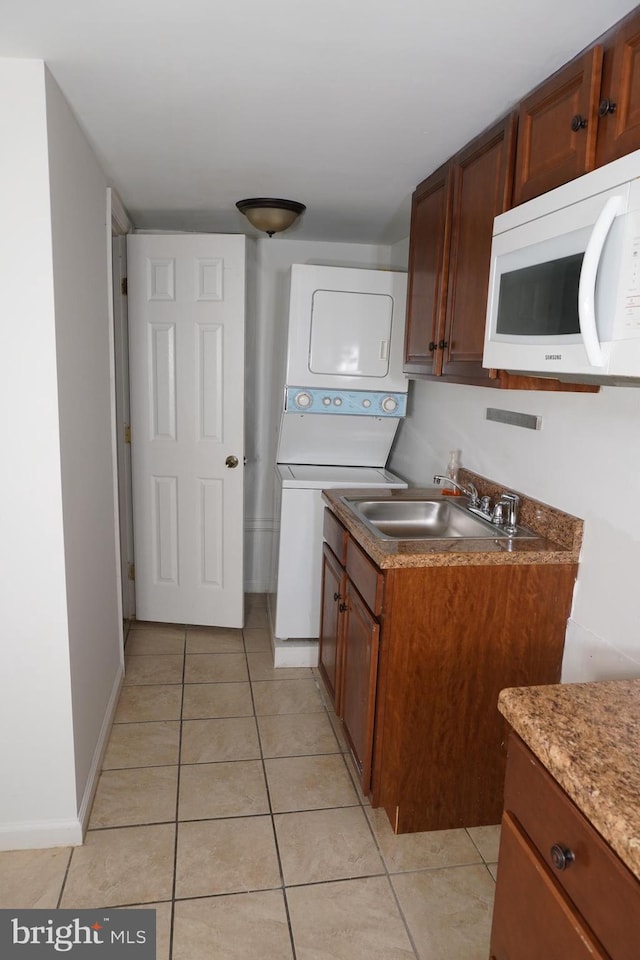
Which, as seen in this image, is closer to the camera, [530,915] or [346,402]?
[530,915]

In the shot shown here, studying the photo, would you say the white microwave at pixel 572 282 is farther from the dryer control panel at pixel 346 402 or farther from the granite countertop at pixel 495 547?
the dryer control panel at pixel 346 402

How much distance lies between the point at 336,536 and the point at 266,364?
1.61 m

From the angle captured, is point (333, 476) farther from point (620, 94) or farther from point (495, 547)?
point (620, 94)

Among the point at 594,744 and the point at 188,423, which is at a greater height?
the point at 188,423

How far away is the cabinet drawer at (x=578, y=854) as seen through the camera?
85cm

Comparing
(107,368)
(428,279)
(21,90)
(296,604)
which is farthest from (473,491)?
(21,90)

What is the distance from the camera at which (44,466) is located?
179cm

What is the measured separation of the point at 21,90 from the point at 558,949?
2096 mm

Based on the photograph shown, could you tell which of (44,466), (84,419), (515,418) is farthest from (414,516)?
(44,466)

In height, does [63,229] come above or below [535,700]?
above

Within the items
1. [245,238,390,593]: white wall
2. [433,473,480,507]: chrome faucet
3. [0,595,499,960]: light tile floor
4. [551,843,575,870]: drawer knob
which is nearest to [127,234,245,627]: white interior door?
[245,238,390,593]: white wall

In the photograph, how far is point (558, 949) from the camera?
100 centimetres

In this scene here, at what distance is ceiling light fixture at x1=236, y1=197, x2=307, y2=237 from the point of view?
2781mm

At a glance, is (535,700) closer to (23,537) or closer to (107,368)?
(23,537)
